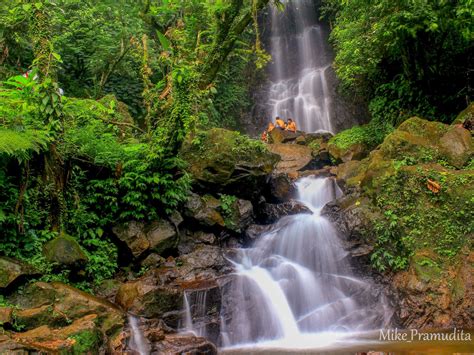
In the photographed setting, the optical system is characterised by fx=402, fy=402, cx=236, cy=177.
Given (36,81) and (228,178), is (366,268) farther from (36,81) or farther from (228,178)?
(36,81)

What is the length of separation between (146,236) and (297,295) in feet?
10.2

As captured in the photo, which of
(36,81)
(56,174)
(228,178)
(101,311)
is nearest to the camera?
(101,311)

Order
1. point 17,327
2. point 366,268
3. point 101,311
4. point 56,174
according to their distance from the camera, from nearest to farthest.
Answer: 1. point 17,327
2. point 101,311
3. point 56,174
4. point 366,268

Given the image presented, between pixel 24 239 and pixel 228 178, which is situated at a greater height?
pixel 228 178

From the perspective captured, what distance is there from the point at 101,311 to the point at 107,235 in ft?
7.27

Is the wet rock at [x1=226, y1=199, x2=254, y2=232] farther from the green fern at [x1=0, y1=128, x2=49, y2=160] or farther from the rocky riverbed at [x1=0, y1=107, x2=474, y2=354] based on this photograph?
the green fern at [x1=0, y1=128, x2=49, y2=160]

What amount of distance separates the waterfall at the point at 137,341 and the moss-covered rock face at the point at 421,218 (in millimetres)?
4251

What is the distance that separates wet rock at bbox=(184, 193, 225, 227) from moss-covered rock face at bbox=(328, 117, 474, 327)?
9.10 ft

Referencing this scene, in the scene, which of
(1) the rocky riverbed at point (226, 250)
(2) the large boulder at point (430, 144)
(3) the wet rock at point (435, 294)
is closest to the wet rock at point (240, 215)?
(1) the rocky riverbed at point (226, 250)

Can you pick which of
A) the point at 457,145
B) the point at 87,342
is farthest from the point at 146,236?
the point at 457,145

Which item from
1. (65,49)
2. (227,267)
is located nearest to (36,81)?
(227,267)

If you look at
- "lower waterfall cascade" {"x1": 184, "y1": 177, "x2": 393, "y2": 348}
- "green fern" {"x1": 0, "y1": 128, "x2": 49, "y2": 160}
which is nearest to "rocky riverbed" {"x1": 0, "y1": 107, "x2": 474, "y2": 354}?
"lower waterfall cascade" {"x1": 184, "y1": 177, "x2": 393, "y2": 348}

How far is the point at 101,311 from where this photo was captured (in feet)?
18.6

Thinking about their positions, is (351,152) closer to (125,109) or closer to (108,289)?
Result: (125,109)
